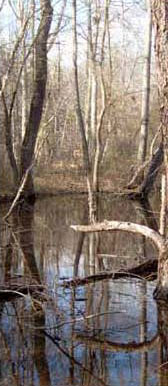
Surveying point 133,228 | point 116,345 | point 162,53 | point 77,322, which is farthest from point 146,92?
point 116,345

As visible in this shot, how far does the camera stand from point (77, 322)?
617 centimetres

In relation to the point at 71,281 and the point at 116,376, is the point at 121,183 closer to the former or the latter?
the point at 71,281

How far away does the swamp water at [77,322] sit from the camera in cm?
491

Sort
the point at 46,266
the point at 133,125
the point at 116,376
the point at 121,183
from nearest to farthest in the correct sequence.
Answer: the point at 116,376 < the point at 46,266 < the point at 121,183 < the point at 133,125

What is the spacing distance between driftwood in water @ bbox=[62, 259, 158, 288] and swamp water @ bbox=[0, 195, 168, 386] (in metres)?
0.07

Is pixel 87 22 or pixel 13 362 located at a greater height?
pixel 87 22

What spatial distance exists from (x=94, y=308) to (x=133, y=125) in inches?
836

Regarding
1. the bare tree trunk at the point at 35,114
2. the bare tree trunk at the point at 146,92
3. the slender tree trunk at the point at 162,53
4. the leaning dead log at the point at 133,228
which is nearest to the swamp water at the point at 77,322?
the leaning dead log at the point at 133,228

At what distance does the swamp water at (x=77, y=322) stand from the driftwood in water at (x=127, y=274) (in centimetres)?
7

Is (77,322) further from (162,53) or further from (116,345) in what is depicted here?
(162,53)

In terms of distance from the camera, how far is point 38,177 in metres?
22.6

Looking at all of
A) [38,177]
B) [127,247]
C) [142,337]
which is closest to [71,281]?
Answer: [142,337]

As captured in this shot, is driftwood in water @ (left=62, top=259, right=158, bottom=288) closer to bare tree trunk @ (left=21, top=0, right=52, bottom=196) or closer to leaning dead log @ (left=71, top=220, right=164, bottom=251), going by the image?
leaning dead log @ (left=71, top=220, right=164, bottom=251)

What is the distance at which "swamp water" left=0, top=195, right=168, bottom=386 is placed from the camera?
16.1ft
